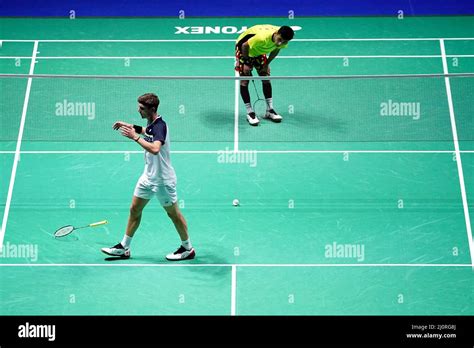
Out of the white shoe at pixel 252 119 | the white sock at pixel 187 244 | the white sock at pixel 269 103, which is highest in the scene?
the white sock at pixel 269 103

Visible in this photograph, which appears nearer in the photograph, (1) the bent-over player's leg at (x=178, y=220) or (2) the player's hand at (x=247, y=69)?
(1) the bent-over player's leg at (x=178, y=220)

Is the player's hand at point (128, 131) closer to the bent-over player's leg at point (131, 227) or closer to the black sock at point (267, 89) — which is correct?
the bent-over player's leg at point (131, 227)

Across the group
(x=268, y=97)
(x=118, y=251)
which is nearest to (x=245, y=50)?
(x=268, y=97)

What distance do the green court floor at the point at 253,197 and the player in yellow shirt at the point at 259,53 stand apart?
29 cm

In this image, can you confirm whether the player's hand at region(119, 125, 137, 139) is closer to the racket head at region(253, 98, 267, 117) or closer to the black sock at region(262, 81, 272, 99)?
the black sock at region(262, 81, 272, 99)

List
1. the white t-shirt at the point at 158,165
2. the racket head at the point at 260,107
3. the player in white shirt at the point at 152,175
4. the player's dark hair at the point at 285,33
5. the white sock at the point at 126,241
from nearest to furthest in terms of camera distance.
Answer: the player in white shirt at the point at 152,175 → the white t-shirt at the point at 158,165 → the white sock at the point at 126,241 → the player's dark hair at the point at 285,33 → the racket head at the point at 260,107

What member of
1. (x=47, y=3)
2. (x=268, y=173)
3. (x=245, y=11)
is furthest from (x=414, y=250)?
(x=47, y=3)

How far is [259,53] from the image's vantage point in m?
18.0

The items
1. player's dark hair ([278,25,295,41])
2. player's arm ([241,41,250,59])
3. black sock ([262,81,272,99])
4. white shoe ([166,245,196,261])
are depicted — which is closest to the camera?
white shoe ([166,245,196,261])

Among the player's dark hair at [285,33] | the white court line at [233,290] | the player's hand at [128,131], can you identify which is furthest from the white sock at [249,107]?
the player's hand at [128,131]

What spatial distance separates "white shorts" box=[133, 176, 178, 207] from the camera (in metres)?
14.5

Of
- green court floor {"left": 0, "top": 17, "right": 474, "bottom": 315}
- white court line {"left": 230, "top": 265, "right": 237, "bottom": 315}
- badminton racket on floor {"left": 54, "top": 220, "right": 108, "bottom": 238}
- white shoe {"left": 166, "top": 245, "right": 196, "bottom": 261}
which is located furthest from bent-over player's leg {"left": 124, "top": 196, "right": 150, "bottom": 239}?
white court line {"left": 230, "top": 265, "right": 237, "bottom": 315}

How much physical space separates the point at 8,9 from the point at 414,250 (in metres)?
10.7

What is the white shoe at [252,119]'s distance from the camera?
59.5ft
